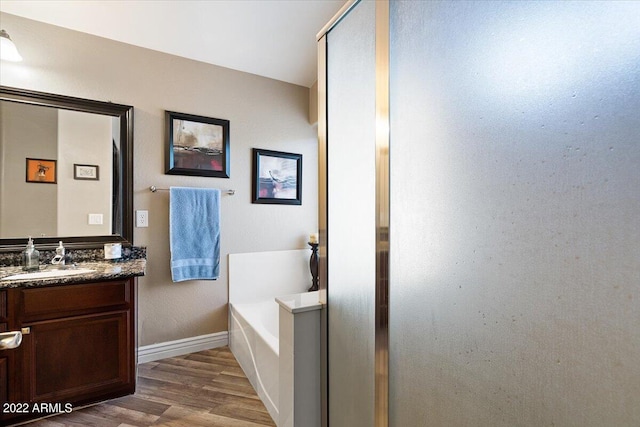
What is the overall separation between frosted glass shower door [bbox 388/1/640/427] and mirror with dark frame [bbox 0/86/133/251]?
2157 mm

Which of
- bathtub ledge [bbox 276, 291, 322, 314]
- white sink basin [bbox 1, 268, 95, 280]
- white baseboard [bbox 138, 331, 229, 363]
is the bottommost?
white baseboard [bbox 138, 331, 229, 363]

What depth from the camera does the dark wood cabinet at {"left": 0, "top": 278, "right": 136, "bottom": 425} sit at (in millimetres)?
1545

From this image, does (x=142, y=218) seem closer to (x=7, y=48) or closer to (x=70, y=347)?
(x=70, y=347)

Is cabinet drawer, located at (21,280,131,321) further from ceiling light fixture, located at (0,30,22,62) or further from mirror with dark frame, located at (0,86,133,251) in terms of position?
ceiling light fixture, located at (0,30,22,62)

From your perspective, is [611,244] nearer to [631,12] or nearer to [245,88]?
A: [631,12]

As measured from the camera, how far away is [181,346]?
2393 millimetres

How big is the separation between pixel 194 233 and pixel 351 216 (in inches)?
66.8

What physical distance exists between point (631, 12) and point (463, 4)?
13.3 inches

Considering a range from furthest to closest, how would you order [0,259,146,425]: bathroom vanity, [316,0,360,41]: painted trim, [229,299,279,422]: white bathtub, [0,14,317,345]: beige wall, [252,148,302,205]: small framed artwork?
[252,148,302,205]: small framed artwork → [0,14,317,345]: beige wall → [229,299,279,422]: white bathtub → [0,259,146,425]: bathroom vanity → [316,0,360,41]: painted trim

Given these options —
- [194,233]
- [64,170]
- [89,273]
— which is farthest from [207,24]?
[89,273]

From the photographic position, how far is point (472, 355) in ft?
2.14

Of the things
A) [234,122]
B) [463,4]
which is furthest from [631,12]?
[234,122]

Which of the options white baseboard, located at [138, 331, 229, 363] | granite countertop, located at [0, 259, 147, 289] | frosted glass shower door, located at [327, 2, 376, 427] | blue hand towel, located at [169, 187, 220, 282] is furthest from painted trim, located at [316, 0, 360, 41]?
white baseboard, located at [138, 331, 229, 363]

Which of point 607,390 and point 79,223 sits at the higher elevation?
point 79,223
